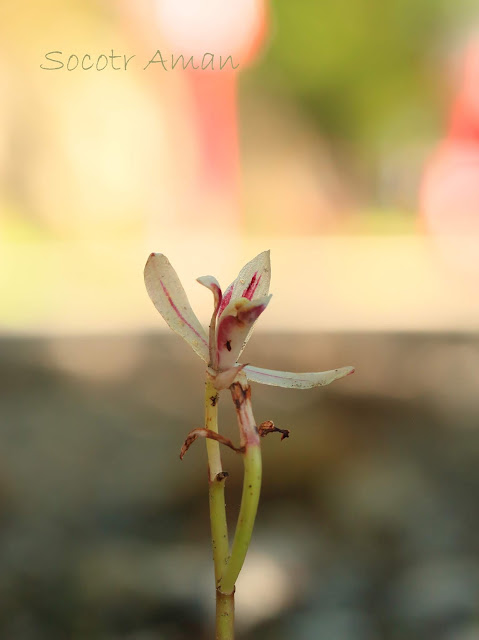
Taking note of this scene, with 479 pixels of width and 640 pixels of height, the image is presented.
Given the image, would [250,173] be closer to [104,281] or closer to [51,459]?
[104,281]

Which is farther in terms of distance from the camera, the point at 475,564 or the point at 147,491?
the point at 147,491

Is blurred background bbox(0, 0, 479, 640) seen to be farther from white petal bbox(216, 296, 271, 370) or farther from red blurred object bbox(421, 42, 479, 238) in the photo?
white petal bbox(216, 296, 271, 370)

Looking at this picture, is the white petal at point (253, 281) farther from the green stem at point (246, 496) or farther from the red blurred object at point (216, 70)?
the red blurred object at point (216, 70)

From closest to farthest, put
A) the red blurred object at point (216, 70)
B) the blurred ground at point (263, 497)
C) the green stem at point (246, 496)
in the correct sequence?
the green stem at point (246, 496)
the blurred ground at point (263, 497)
the red blurred object at point (216, 70)

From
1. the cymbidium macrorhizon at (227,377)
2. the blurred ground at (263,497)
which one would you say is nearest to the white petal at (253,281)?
the cymbidium macrorhizon at (227,377)

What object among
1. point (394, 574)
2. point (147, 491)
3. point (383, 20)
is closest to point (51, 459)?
point (147, 491)

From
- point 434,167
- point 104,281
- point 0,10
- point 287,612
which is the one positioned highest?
point 0,10
